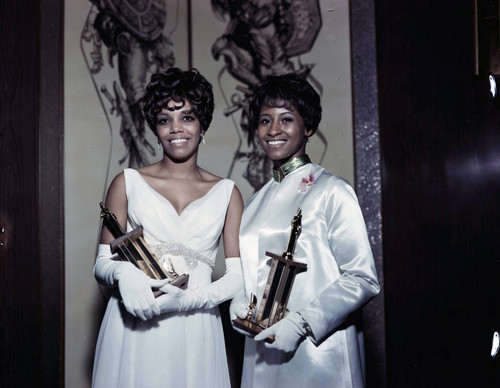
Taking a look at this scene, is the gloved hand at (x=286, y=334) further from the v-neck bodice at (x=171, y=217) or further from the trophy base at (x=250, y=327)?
the v-neck bodice at (x=171, y=217)

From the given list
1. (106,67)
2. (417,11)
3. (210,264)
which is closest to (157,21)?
(106,67)

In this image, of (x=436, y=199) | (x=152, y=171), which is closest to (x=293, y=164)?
(x=152, y=171)

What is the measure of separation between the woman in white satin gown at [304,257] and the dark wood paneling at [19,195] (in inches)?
46.1

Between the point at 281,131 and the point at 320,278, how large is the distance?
61 centimetres

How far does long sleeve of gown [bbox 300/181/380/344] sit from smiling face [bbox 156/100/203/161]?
0.65 m

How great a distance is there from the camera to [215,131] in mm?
→ 3812

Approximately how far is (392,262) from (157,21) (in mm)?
2035

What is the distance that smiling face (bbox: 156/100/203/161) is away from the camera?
8.34 ft

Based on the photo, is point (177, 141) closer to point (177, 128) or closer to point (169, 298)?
point (177, 128)

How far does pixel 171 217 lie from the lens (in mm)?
2496

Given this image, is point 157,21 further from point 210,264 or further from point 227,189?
point 210,264

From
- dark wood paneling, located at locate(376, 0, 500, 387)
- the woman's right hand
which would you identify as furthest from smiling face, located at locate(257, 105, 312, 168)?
dark wood paneling, located at locate(376, 0, 500, 387)

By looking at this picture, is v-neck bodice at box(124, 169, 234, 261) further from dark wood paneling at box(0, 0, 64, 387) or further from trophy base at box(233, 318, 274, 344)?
dark wood paneling at box(0, 0, 64, 387)

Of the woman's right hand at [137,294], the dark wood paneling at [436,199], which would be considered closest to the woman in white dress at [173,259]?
the woman's right hand at [137,294]
